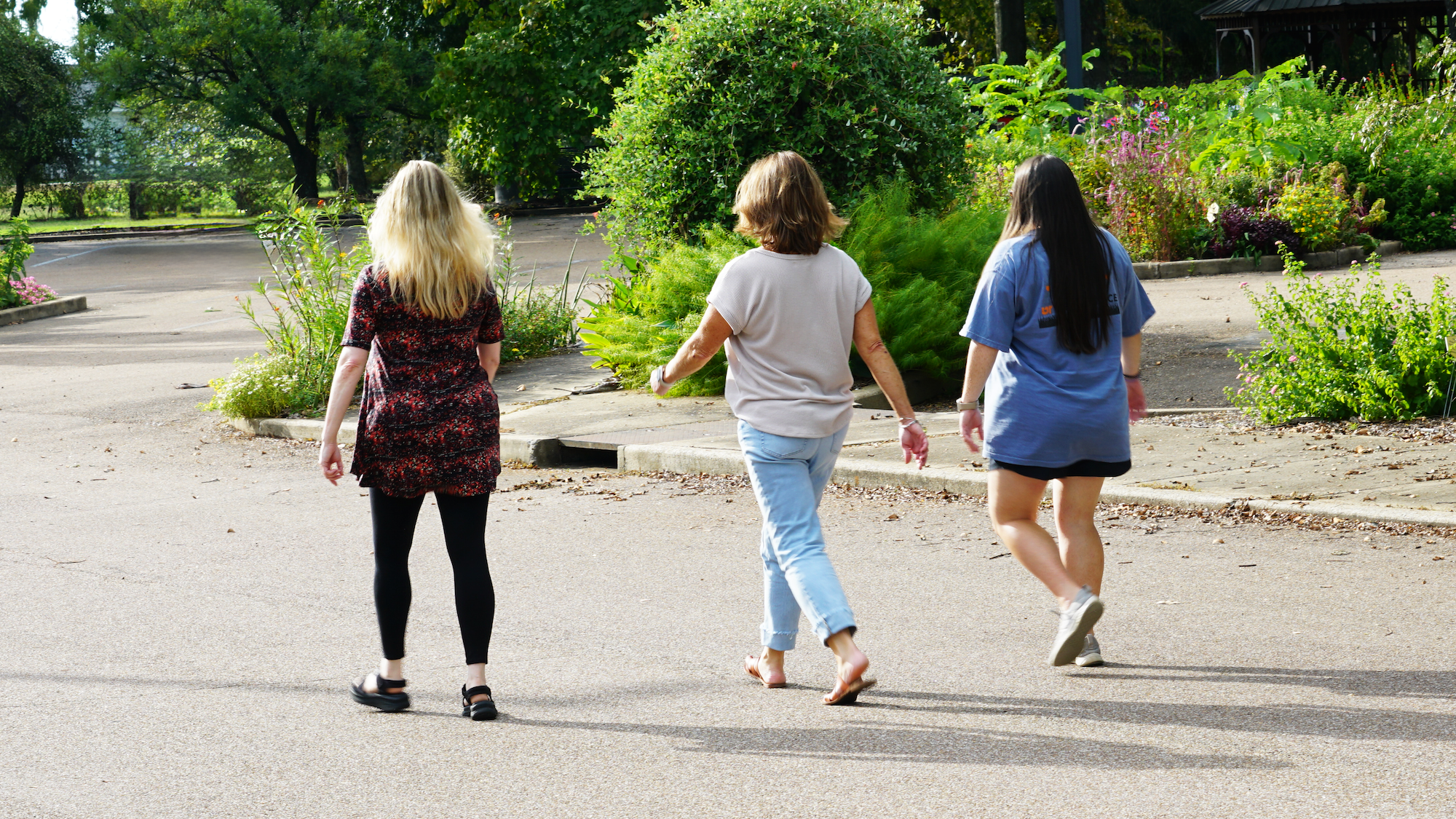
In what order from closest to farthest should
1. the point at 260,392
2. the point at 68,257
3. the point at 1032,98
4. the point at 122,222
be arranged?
the point at 260,392
the point at 1032,98
the point at 68,257
the point at 122,222

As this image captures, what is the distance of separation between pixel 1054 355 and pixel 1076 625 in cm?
85

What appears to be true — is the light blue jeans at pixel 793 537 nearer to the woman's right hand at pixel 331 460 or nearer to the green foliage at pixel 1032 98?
the woman's right hand at pixel 331 460

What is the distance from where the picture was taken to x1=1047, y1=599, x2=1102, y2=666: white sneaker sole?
4.44 meters

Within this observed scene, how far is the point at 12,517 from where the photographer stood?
26.1ft

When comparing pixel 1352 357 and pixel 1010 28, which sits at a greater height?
pixel 1010 28

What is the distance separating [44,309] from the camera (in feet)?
73.4

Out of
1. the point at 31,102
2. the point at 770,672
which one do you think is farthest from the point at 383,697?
the point at 31,102

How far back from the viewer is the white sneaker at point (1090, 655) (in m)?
4.64

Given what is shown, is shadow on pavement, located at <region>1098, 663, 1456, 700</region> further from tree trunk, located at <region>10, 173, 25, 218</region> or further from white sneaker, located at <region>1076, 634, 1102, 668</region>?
tree trunk, located at <region>10, 173, 25, 218</region>

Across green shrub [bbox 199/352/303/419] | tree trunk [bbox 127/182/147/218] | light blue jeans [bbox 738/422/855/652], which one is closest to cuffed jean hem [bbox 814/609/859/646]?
light blue jeans [bbox 738/422/855/652]

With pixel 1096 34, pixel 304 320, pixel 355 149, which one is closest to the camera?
pixel 304 320

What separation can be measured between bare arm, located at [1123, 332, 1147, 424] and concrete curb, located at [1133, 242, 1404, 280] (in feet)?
44.2

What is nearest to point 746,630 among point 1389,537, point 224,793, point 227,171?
point 224,793

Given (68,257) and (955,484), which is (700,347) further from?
(68,257)
